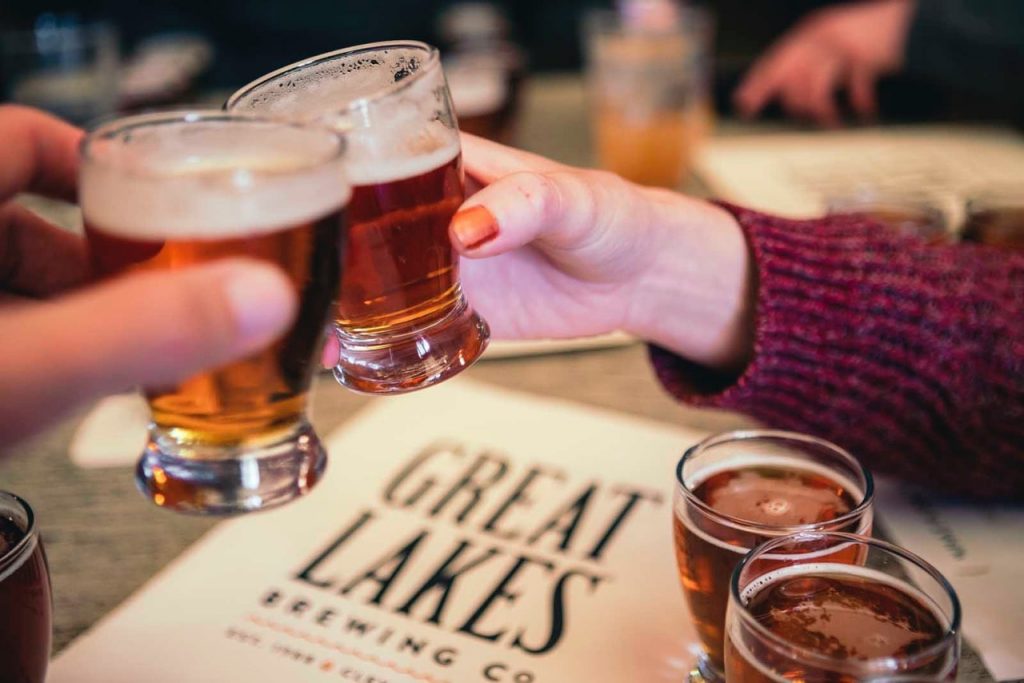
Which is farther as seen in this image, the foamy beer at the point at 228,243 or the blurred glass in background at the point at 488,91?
the blurred glass in background at the point at 488,91

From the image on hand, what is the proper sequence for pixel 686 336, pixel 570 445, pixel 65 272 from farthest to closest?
1. pixel 570 445
2. pixel 686 336
3. pixel 65 272

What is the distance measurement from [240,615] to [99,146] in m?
0.42

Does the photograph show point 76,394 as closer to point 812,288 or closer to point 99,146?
point 99,146

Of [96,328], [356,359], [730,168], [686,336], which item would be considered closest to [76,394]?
[96,328]

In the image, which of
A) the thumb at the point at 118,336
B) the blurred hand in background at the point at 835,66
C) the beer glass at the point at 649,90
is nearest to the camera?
the thumb at the point at 118,336

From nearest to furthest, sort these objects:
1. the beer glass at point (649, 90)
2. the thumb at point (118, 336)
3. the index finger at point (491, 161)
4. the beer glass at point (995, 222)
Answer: the thumb at point (118, 336)
the index finger at point (491, 161)
the beer glass at point (995, 222)
the beer glass at point (649, 90)

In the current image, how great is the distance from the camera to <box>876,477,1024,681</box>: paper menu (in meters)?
0.73

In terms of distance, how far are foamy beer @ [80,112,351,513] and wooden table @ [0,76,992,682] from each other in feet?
0.52

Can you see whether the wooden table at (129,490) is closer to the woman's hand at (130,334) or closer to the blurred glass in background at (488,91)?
the woman's hand at (130,334)

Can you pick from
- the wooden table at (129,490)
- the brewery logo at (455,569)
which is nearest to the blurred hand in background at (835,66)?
the wooden table at (129,490)

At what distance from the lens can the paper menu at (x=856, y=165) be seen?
1.66 m

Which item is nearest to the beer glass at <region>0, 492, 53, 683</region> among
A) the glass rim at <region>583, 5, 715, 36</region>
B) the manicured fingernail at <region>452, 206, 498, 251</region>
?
the manicured fingernail at <region>452, 206, 498, 251</region>

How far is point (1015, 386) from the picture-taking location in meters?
0.87

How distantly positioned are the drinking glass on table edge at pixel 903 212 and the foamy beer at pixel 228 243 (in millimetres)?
844
